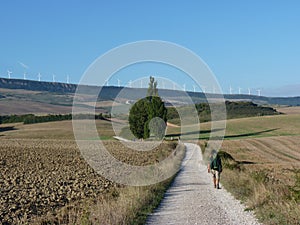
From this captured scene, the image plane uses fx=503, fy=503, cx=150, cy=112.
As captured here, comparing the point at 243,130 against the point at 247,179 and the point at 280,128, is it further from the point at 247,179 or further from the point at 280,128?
the point at 247,179

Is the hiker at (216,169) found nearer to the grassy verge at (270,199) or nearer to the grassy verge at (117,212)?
the grassy verge at (270,199)

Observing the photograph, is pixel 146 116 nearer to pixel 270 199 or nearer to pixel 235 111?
pixel 270 199

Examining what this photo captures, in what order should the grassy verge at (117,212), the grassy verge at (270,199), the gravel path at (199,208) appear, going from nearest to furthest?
the grassy verge at (117,212)
the grassy verge at (270,199)
the gravel path at (199,208)

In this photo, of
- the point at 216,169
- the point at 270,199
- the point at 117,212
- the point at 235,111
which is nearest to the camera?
the point at 117,212

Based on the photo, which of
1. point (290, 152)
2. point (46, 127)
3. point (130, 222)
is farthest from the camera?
point (46, 127)

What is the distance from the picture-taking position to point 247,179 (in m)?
20.6

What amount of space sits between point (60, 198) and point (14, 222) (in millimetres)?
5608

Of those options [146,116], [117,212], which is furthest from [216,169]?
[146,116]

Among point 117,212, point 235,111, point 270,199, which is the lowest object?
point 235,111

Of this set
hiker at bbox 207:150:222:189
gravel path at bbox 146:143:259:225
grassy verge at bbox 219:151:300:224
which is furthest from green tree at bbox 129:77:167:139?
grassy verge at bbox 219:151:300:224

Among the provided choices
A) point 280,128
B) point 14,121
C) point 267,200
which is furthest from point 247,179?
point 14,121

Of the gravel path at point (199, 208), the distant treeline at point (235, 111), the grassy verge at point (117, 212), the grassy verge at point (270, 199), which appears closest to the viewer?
the grassy verge at point (117, 212)

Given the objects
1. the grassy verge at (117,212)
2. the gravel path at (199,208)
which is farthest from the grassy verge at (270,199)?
the grassy verge at (117,212)

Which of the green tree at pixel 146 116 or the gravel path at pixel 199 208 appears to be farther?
the green tree at pixel 146 116
